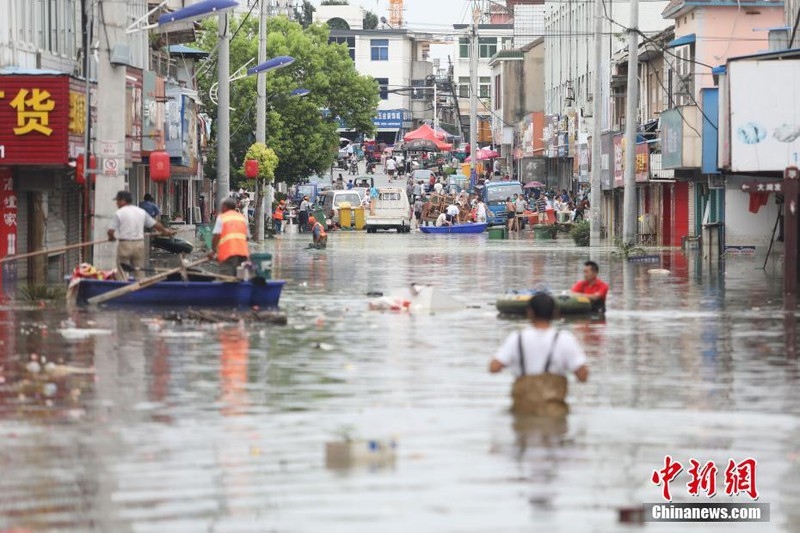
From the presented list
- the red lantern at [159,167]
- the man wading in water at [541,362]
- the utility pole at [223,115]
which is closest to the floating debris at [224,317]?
A: the red lantern at [159,167]

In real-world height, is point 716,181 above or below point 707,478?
above

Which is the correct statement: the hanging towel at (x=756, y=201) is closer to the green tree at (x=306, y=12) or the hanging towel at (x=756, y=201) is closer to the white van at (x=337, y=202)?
the white van at (x=337, y=202)

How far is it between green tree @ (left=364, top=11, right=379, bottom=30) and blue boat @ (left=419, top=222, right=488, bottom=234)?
9447 cm

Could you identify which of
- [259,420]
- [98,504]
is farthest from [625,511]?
[259,420]

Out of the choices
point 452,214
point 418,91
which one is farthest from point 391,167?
→ point 452,214

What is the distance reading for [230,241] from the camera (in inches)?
1121

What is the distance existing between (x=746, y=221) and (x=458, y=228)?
2835 centimetres

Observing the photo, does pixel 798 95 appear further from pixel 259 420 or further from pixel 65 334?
pixel 259 420

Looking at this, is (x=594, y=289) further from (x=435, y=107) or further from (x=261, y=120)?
(x=435, y=107)

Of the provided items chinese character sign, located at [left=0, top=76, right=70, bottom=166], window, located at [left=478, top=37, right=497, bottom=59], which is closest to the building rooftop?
chinese character sign, located at [left=0, top=76, right=70, bottom=166]

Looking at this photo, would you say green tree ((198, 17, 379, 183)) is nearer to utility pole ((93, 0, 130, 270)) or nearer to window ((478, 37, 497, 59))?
utility pole ((93, 0, 130, 270))

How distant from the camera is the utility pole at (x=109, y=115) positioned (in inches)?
1169

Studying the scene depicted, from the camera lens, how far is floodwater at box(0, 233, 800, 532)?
1088 centimetres

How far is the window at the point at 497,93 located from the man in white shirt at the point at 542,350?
112 metres
